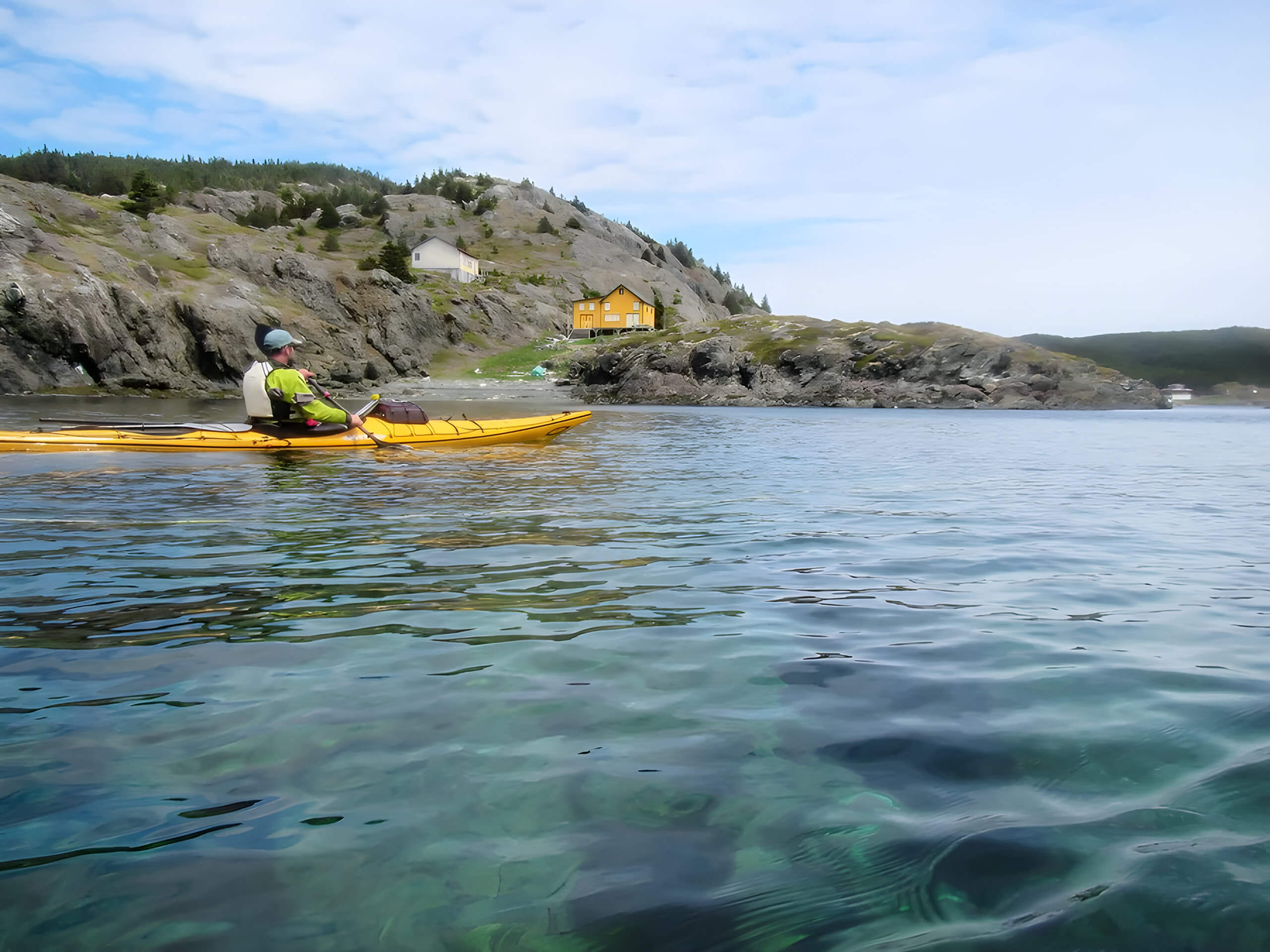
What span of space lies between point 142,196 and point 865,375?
76997 mm

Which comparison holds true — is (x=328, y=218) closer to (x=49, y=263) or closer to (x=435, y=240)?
(x=435, y=240)

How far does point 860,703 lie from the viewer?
440 centimetres

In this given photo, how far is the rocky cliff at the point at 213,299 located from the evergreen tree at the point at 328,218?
2499mm

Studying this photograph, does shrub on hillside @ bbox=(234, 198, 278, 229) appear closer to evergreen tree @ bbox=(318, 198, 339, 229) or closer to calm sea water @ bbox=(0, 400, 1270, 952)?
evergreen tree @ bbox=(318, 198, 339, 229)

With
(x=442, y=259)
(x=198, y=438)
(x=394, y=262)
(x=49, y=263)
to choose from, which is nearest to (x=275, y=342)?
(x=198, y=438)

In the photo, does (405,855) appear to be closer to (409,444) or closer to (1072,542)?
(1072,542)

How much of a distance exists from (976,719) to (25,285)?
61897mm

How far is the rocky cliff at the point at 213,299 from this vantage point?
50750mm

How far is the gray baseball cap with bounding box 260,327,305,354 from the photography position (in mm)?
15852

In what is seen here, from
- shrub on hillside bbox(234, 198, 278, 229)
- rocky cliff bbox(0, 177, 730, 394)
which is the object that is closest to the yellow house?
rocky cliff bbox(0, 177, 730, 394)

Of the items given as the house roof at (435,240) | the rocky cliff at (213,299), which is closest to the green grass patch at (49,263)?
the rocky cliff at (213,299)

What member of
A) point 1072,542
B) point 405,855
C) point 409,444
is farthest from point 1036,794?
point 409,444

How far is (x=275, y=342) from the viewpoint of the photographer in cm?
1606

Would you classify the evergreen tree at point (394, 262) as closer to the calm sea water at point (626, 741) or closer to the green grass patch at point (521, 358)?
the green grass patch at point (521, 358)
